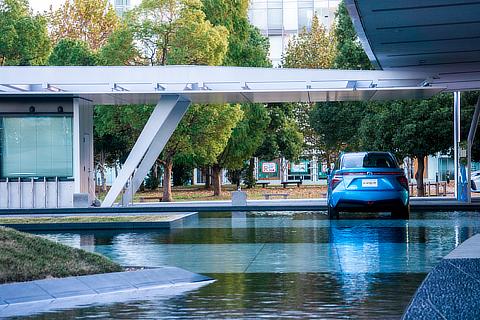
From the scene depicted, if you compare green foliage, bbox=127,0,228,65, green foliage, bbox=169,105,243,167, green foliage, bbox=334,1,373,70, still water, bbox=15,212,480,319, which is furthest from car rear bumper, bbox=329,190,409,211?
green foliage, bbox=334,1,373,70

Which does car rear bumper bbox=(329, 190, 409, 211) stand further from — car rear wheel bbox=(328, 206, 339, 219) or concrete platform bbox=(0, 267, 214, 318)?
concrete platform bbox=(0, 267, 214, 318)

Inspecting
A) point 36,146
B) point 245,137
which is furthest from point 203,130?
point 36,146

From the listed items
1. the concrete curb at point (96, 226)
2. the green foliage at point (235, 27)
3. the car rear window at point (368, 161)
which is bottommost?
the concrete curb at point (96, 226)

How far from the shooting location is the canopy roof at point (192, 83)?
96.8 feet

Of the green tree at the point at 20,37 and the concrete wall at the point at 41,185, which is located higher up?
the green tree at the point at 20,37

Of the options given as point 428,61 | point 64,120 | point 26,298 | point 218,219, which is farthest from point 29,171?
point 26,298

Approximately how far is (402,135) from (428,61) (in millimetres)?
20248

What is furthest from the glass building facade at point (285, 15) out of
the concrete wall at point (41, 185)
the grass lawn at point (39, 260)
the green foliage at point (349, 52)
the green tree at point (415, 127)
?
the grass lawn at point (39, 260)

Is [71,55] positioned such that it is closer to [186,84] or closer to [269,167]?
[186,84]

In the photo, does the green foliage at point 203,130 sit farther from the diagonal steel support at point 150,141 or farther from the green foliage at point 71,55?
the diagonal steel support at point 150,141

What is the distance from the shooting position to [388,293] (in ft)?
33.2

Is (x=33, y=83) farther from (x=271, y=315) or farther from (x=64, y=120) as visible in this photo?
(x=271, y=315)

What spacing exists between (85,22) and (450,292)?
64373 millimetres

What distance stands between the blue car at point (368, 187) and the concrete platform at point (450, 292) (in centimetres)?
938
